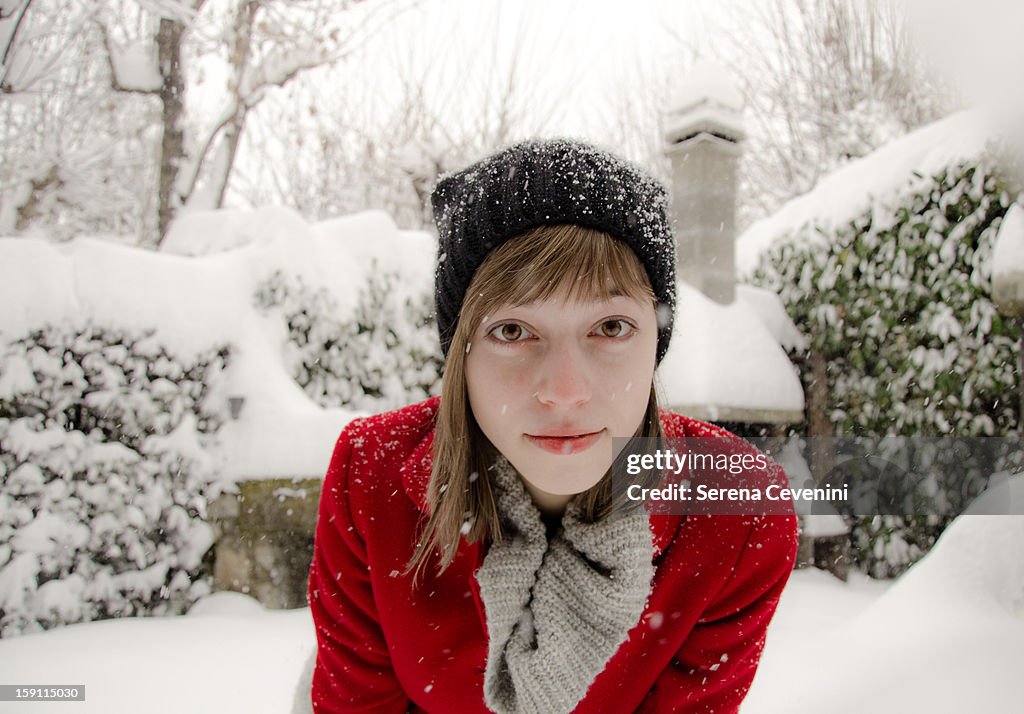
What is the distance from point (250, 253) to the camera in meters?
3.39

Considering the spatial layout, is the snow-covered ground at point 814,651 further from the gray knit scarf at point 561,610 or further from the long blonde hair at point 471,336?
the long blonde hair at point 471,336

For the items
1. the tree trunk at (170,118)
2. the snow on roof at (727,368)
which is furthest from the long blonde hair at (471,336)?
the tree trunk at (170,118)

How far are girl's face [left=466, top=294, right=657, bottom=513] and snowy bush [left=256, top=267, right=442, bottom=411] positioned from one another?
8.83 feet

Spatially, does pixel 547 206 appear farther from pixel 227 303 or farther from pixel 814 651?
pixel 227 303

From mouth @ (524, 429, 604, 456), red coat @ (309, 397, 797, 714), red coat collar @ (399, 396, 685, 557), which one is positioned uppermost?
mouth @ (524, 429, 604, 456)

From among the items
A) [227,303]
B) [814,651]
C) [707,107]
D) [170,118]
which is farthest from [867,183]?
[170,118]

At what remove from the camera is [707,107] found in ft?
12.7

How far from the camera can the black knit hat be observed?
0.94m

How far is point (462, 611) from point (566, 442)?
1.47 ft

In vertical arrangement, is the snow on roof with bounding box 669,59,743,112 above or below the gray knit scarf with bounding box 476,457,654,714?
above

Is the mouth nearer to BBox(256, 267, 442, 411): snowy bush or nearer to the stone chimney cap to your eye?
BBox(256, 267, 442, 411): snowy bush

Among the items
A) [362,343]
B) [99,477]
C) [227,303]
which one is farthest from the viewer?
[362,343]

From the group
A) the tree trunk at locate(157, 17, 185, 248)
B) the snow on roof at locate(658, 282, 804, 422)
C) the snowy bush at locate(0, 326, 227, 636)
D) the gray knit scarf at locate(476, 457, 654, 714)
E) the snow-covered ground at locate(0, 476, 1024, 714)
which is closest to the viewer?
the gray knit scarf at locate(476, 457, 654, 714)
